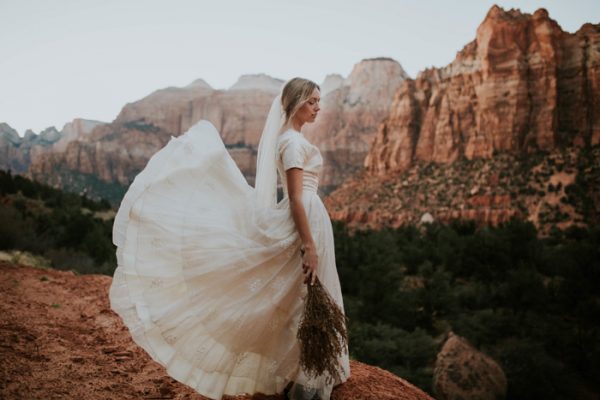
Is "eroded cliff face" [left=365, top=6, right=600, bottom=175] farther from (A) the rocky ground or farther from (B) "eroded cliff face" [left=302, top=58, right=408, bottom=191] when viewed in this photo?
(A) the rocky ground

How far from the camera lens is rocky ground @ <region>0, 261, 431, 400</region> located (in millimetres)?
2885

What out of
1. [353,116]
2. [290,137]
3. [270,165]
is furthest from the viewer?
[353,116]

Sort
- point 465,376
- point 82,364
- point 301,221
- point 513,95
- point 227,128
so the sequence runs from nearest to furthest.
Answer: point 301,221, point 82,364, point 465,376, point 513,95, point 227,128

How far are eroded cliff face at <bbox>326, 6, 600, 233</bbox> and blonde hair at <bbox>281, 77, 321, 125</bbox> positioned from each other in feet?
132

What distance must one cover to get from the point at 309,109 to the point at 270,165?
460 mm

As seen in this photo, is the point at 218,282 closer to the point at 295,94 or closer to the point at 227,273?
the point at 227,273


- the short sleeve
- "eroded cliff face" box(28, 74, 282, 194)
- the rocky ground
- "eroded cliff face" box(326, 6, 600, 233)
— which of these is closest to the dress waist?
the short sleeve

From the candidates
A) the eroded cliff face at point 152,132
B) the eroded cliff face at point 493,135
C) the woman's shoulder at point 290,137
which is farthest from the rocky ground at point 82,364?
the eroded cliff face at point 152,132

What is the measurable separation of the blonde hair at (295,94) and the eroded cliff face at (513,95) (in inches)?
2104

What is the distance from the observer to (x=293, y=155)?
2.51m

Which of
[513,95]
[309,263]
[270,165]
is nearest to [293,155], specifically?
[270,165]

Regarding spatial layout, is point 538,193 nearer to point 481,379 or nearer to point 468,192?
point 468,192

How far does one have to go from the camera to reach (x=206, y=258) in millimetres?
2535

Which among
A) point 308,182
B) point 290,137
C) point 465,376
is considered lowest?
point 465,376
